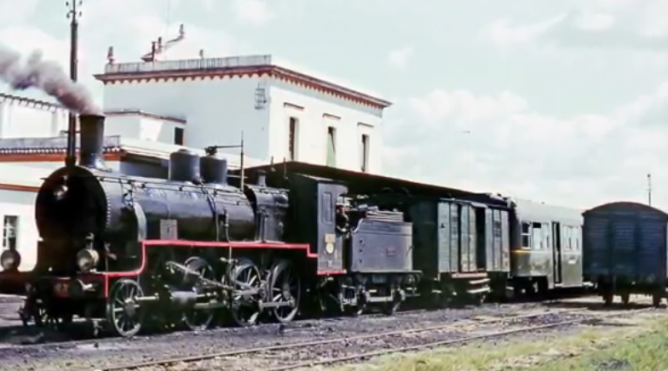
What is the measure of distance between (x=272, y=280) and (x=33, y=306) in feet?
14.7

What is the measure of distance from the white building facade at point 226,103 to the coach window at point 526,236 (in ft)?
42.6

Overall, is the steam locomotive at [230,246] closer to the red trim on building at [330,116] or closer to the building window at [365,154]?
the red trim on building at [330,116]

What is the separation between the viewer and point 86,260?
14805mm

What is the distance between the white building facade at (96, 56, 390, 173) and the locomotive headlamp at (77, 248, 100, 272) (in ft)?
73.8

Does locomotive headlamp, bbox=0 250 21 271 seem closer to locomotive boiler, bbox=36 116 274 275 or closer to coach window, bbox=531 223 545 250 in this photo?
locomotive boiler, bbox=36 116 274 275

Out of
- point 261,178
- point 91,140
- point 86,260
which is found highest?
point 91,140

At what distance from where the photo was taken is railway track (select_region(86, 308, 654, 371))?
482 inches

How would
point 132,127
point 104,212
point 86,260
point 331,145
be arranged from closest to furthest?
point 86,260 < point 104,212 < point 132,127 < point 331,145

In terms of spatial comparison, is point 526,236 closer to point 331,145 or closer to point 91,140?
point 91,140

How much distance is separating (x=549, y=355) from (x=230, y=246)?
590cm

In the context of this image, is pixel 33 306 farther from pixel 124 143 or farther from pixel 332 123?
pixel 332 123

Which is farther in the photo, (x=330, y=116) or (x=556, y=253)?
(x=330, y=116)

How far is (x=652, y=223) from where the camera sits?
84.5ft

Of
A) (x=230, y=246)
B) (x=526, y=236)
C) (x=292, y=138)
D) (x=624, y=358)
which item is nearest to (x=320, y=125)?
(x=292, y=138)
